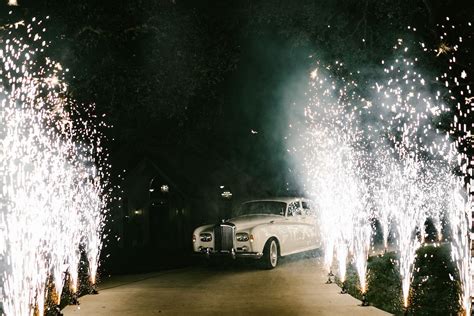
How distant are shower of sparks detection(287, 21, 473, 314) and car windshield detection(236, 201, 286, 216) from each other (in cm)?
139

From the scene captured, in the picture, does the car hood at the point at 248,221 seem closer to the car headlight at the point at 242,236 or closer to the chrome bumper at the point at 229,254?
the car headlight at the point at 242,236

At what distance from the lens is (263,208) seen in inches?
647

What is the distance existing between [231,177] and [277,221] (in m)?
13.1

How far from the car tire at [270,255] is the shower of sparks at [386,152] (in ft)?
4.53

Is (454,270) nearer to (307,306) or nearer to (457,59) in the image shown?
(307,306)

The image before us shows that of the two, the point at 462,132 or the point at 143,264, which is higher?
the point at 462,132

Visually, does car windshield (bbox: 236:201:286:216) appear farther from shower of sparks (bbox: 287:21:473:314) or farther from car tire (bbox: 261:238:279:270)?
car tire (bbox: 261:238:279:270)

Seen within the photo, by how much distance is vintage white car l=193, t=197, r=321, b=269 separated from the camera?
14.1 m

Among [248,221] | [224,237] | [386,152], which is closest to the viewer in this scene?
[224,237]

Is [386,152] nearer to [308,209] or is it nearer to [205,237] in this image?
[308,209]

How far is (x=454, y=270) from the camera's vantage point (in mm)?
11617

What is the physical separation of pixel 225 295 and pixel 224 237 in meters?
4.51

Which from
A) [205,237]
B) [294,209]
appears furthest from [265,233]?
[294,209]

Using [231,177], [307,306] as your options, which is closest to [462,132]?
[307,306]
